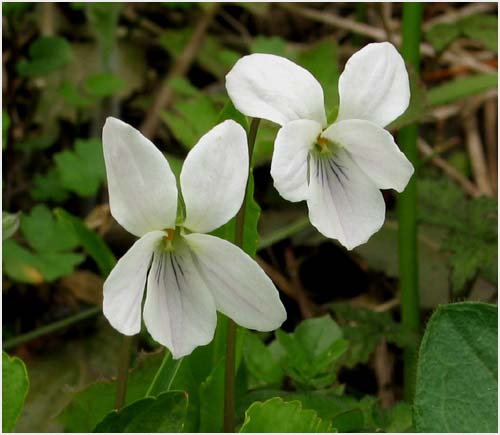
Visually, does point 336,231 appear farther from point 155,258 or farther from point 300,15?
point 300,15

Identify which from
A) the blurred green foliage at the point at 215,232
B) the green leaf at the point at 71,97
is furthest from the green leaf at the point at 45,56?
the green leaf at the point at 71,97

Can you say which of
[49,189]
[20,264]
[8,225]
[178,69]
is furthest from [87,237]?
[178,69]

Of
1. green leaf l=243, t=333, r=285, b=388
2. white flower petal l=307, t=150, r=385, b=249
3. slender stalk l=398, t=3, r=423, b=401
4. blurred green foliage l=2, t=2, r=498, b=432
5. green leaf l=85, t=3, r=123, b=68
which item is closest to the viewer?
white flower petal l=307, t=150, r=385, b=249

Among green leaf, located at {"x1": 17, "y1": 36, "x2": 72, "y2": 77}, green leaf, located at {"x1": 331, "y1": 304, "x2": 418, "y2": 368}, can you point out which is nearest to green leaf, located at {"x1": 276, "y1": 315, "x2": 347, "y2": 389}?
green leaf, located at {"x1": 331, "y1": 304, "x2": 418, "y2": 368}

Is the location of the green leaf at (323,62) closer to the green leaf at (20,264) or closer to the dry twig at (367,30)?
the dry twig at (367,30)

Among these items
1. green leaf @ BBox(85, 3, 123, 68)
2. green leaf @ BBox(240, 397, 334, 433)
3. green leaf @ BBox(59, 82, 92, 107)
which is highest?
green leaf @ BBox(85, 3, 123, 68)

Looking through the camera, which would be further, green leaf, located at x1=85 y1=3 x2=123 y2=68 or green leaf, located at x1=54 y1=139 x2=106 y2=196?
green leaf, located at x1=85 y1=3 x2=123 y2=68

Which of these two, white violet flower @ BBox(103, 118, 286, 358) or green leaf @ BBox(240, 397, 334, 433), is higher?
white violet flower @ BBox(103, 118, 286, 358)

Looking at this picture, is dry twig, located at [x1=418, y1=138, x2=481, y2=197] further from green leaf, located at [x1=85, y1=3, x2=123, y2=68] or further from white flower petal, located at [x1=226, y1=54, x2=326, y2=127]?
white flower petal, located at [x1=226, y1=54, x2=326, y2=127]
